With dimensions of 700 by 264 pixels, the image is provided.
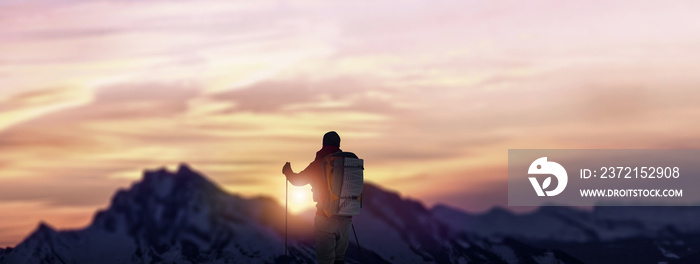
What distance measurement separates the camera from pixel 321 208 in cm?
2934

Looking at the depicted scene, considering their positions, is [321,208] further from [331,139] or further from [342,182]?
[331,139]

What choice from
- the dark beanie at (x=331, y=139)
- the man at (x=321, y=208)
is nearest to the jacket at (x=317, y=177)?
the man at (x=321, y=208)

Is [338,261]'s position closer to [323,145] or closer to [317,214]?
[317,214]

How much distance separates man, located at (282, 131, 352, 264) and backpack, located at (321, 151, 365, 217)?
22 cm

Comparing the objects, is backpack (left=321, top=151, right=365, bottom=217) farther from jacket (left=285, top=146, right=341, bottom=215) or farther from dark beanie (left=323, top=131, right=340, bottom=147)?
dark beanie (left=323, top=131, right=340, bottom=147)

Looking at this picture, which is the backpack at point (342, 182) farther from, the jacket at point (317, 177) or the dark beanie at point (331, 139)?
the dark beanie at point (331, 139)

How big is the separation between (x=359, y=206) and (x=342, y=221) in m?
0.70

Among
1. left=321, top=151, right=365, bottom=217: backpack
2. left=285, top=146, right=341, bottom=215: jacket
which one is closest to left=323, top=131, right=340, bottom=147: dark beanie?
left=285, top=146, right=341, bottom=215: jacket

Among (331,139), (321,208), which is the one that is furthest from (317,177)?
(331,139)

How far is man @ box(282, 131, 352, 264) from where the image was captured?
2912 centimetres

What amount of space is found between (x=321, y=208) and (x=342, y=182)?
46.2 inches

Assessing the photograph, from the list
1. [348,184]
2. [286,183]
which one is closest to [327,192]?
[348,184]

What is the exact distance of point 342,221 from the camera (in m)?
29.5

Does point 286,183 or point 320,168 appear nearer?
point 320,168
